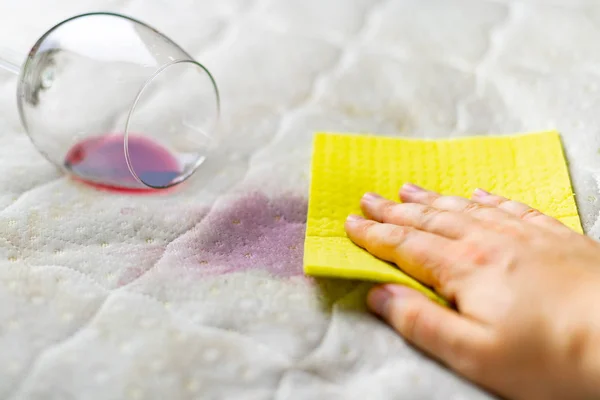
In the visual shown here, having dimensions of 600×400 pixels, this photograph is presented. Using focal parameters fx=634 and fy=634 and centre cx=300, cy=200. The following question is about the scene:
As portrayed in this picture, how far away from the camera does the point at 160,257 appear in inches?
21.0

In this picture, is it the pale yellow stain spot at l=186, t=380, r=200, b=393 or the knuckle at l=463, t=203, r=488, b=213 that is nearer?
the pale yellow stain spot at l=186, t=380, r=200, b=393

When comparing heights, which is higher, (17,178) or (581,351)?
(581,351)

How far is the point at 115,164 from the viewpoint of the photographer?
59 cm

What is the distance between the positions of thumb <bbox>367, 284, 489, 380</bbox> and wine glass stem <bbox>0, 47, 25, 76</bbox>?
0.44 m

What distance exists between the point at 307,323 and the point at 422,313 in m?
0.09

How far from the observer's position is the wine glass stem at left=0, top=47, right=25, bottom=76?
Result: 0.66 m

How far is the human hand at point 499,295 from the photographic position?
0.41m

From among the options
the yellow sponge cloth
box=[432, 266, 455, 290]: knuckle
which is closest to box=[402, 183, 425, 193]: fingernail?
the yellow sponge cloth

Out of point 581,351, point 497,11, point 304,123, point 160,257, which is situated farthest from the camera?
point 497,11

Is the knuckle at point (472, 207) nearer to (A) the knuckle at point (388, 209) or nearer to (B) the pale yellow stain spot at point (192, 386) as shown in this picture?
(A) the knuckle at point (388, 209)

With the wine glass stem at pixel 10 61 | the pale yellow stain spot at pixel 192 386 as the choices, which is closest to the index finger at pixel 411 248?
the pale yellow stain spot at pixel 192 386

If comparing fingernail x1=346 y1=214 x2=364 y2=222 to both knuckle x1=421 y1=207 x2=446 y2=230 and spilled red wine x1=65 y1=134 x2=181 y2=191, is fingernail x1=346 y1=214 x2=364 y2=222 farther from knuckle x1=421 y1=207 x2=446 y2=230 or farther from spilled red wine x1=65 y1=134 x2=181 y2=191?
spilled red wine x1=65 y1=134 x2=181 y2=191

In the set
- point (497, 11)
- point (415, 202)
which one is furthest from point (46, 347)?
Answer: point (497, 11)

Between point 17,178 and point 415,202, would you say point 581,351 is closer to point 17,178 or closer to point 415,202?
point 415,202
